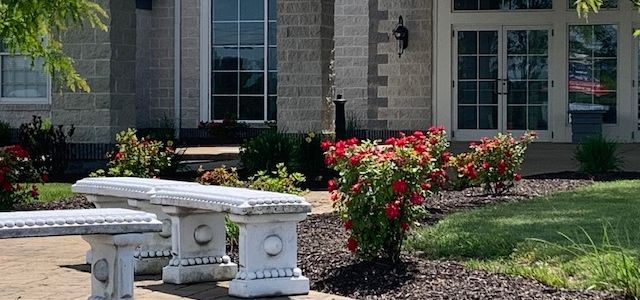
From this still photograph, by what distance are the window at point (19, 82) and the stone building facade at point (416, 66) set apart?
0.20 m

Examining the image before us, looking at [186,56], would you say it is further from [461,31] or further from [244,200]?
[244,200]

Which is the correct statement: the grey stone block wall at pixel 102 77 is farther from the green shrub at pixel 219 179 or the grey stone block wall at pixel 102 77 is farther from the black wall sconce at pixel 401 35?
the black wall sconce at pixel 401 35

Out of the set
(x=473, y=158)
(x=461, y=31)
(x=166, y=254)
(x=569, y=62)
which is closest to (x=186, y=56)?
(x=461, y=31)

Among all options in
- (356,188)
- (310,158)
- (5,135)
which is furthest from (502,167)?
(5,135)

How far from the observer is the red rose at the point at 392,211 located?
9.41 meters

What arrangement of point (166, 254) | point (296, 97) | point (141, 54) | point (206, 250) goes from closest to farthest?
point (206, 250)
point (166, 254)
point (296, 97)
point (141, 54)

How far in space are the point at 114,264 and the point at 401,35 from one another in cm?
2037

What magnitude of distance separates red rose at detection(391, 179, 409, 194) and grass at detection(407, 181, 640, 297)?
78 cm

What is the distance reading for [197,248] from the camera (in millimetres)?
9398

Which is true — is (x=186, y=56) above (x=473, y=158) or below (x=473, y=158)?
above

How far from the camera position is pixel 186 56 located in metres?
29.5

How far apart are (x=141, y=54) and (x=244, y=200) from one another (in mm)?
21259

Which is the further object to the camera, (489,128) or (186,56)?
(186,56)

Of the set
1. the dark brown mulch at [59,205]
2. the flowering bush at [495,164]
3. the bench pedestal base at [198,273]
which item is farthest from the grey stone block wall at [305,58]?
the bench pedestal base at [198,273]
